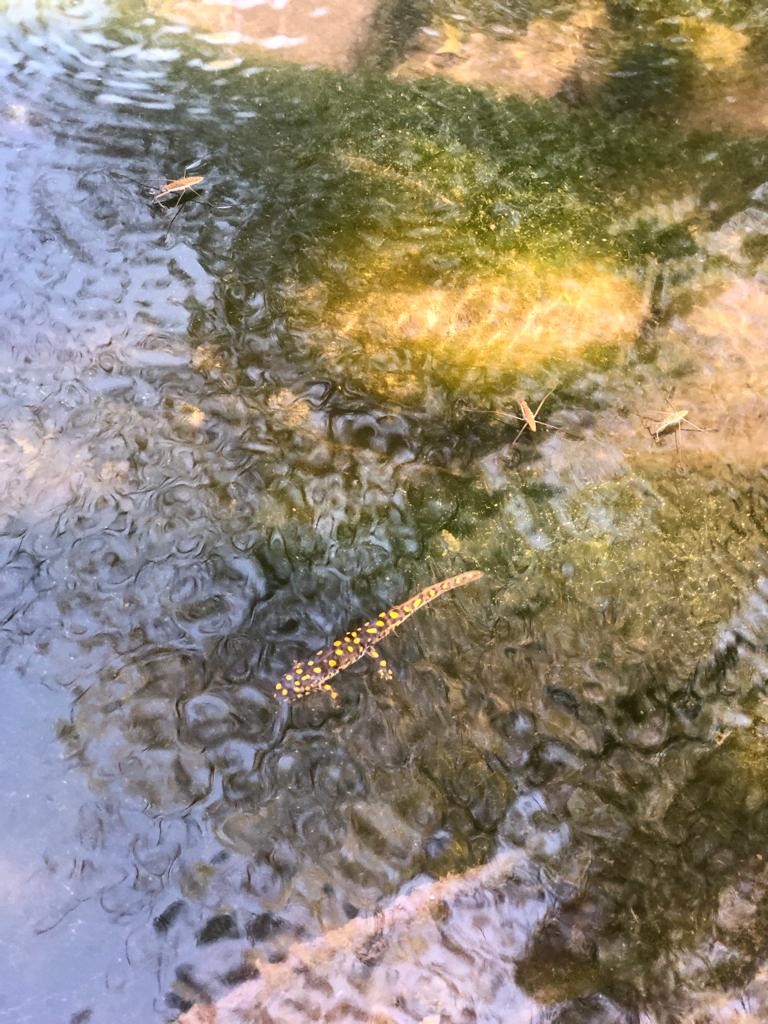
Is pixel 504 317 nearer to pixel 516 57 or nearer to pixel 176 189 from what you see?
pixel 176 189

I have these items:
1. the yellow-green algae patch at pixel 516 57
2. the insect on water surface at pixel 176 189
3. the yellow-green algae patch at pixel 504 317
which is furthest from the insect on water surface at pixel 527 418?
the yellow-green algae patch at pixel 516 57

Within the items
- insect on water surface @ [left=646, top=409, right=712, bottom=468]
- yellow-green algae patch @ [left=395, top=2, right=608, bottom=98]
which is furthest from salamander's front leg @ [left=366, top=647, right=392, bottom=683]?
yellow-green algae patch @ [left=395, top=2, right=608, bottom=98]

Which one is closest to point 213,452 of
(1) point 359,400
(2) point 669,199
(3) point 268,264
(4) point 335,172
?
(1) point 359,400

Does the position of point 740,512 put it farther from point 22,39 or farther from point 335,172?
point 22,39

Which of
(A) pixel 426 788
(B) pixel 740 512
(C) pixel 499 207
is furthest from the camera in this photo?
(C) pixel 499 207

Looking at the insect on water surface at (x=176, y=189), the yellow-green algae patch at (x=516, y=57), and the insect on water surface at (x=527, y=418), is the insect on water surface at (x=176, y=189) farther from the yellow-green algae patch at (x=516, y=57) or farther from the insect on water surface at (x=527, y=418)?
the insect on water surface at (x=527, y=418)

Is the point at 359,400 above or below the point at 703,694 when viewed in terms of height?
above
